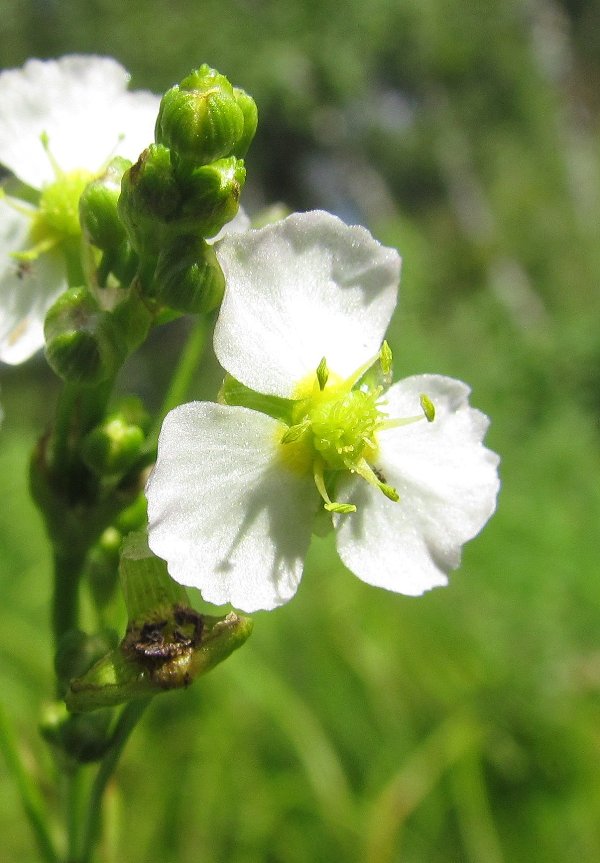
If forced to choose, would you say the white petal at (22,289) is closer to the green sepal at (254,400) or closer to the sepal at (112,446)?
the sepal at (112,446)

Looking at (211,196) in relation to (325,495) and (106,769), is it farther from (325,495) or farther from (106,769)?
(106,769)

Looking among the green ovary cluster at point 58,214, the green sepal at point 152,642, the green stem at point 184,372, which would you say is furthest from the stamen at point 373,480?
the green ovary cluster at point 58,214

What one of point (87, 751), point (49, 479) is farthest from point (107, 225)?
point (87, 751)

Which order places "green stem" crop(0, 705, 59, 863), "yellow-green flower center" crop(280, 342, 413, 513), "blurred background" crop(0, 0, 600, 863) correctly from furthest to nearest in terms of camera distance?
"blurred background" crop(0, 0, 600, 863) < "green stem" crop(0, 705, 59, 863) < "yellow-green flower center" crop(280, 342, 413, 513)

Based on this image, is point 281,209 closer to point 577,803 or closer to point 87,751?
point 87,751

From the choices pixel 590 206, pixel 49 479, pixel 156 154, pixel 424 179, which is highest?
pixel 156 154

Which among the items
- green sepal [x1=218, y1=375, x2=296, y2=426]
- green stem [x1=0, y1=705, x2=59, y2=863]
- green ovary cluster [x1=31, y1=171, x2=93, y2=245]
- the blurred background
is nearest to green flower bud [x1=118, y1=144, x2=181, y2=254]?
green sepal [x1=218, y1=375, x2=296, y2=426]

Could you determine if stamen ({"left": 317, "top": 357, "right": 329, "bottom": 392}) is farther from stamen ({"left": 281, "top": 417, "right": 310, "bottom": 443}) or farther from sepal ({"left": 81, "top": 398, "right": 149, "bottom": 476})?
sepal ({"left": 81, "top": 398, "right": 149, "bottom": 476})
